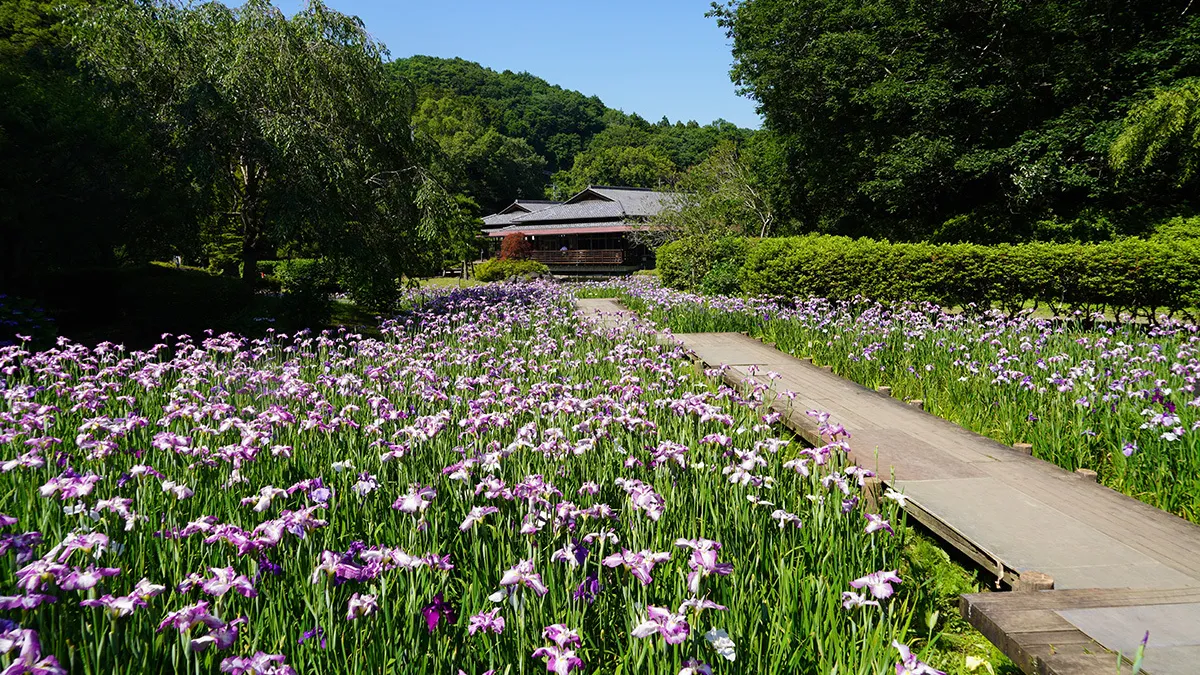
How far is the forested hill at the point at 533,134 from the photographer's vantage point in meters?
57.6

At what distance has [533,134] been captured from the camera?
80.1 metres

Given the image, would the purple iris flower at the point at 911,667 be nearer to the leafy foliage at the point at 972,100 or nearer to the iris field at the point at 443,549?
the iris field at the point at 443,549

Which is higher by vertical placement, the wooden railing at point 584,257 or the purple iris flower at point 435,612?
the wooden railing at point 584,257

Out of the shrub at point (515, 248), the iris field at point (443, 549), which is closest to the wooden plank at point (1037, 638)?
the iris field at point (443, 549)

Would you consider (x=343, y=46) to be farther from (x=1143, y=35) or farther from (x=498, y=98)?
(x=498, y=98)

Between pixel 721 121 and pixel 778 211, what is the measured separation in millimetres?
49722

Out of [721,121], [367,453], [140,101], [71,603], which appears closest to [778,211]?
[140,101]

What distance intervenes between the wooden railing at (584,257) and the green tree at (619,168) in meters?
18.3

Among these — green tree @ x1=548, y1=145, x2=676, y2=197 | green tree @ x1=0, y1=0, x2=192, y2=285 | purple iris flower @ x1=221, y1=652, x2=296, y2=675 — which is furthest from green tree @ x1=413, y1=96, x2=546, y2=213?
purple iris flower @ x1=221, y1=652, x2=296, y2=675

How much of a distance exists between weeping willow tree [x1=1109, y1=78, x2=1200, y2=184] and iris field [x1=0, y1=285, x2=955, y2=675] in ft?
48.5

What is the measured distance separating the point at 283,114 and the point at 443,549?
1061 centimetres

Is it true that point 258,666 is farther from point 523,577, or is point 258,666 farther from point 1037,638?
point 1037,638

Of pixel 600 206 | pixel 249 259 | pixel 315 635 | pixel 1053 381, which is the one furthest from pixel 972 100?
pixel 600 206

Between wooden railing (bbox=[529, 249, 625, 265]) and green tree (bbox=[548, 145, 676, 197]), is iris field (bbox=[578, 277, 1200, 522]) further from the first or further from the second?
green tree (bbox=[548, 145, 676, 197])
